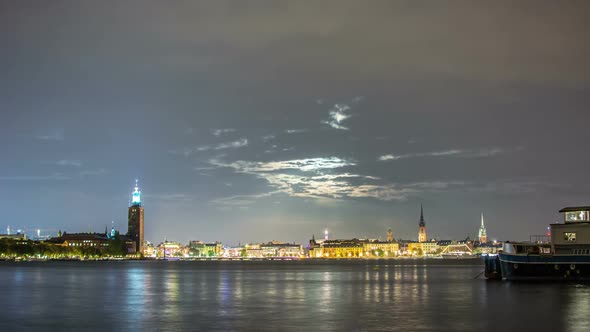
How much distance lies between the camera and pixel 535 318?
47.6 m

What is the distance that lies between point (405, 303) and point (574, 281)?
3139 cm

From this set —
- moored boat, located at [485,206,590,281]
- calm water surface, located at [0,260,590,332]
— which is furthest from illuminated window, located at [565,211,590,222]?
calm water surface, located at [0,260,590,332]

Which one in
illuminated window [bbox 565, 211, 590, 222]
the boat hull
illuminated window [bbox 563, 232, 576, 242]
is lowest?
the boat hull

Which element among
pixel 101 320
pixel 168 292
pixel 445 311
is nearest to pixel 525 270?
pixel 445 311

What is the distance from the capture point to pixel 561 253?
79688 mm

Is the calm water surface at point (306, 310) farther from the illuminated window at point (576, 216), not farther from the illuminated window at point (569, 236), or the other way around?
the illuminated window at point (576, 216)

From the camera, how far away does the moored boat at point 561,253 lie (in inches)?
3078

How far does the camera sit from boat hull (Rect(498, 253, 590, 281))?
79.2 meters

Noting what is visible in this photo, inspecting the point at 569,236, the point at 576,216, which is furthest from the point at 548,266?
the point at 576,216

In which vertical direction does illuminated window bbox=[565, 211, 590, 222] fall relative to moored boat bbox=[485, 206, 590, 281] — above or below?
above

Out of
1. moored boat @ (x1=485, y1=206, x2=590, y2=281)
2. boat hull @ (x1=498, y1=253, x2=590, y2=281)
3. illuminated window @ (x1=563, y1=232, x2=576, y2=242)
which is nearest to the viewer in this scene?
moored boat @ (x1=485, y1=206, x2=590, y2=281)

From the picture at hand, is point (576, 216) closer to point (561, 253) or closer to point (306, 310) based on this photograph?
point (561, 253)

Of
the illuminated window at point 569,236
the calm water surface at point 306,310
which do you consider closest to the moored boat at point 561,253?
the illuminated window at point 569,236

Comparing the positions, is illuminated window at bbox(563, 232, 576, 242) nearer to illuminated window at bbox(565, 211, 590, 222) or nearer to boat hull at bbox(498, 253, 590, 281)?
illuminated window at bbox(565, 211, 590, 222)
